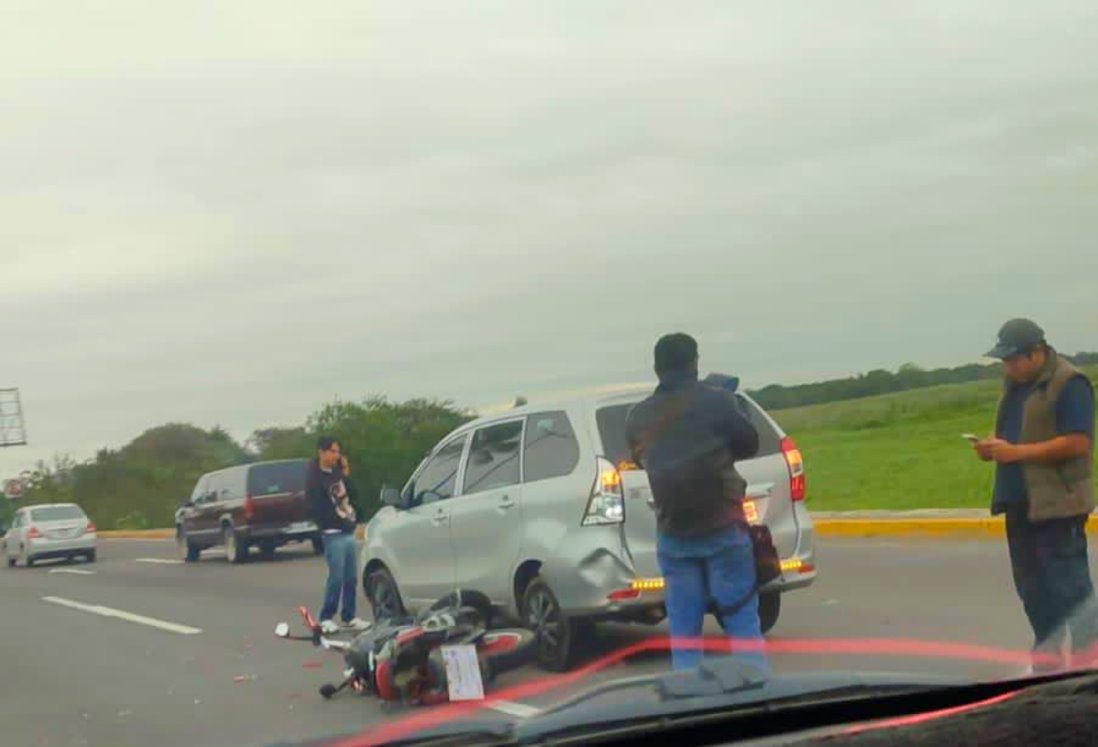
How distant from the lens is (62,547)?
84.8 ft

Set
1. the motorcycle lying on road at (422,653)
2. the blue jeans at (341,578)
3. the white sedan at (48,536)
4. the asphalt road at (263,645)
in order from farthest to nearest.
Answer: the white sedan at (48,536) < the blue jeans at (341,578) < the asphalt road at (263,645) < the motorcycle lying on road at (422,653)

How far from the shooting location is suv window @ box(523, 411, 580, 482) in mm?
8547

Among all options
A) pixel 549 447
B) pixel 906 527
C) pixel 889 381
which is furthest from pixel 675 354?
pixel 906 527

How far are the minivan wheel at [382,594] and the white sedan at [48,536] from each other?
44.4ft

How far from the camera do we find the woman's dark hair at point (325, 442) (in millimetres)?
9008

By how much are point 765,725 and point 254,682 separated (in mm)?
5890

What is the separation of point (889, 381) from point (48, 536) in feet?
72.6

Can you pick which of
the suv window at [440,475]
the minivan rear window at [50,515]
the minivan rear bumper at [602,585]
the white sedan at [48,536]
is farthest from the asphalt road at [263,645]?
the white sedan at [48,536]

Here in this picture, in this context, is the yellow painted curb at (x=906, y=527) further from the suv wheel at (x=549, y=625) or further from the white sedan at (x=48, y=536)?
the white sedan at (x=48, y=536)

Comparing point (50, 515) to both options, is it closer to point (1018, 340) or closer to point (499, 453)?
point (499, 453)

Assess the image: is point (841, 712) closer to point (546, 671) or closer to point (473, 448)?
point (546, 671)

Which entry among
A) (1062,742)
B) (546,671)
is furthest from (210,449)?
(1062,742)

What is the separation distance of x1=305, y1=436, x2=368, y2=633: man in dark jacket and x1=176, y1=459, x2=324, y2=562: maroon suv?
0.17 metres

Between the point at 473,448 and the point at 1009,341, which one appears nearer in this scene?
the point at 1009,341
